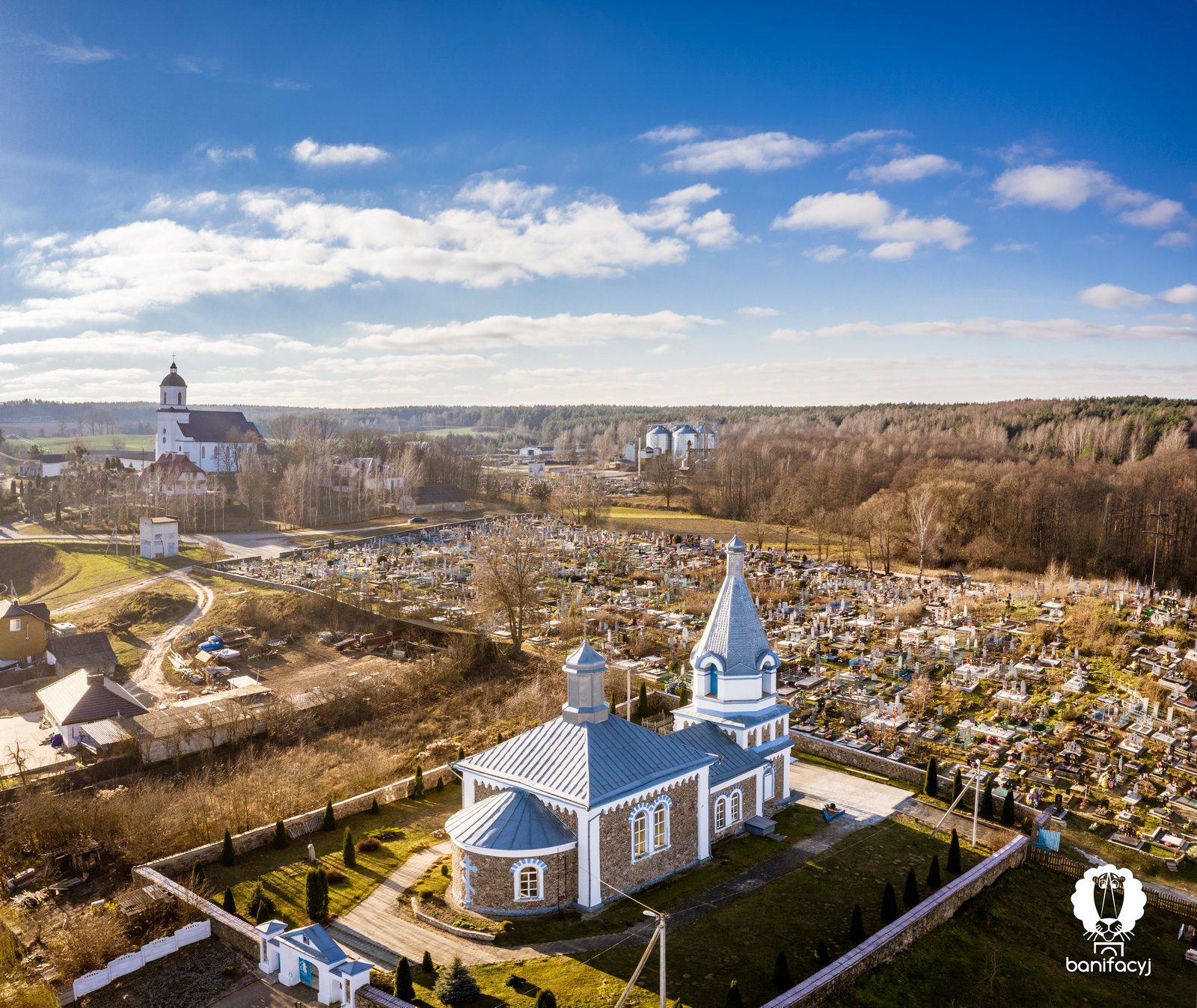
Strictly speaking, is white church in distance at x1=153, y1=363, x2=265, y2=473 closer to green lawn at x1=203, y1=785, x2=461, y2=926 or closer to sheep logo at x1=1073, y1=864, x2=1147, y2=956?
green lawn at x1=203, y1=785, x2=461, y2=926

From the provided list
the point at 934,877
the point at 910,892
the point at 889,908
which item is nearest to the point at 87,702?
the point at 889,908

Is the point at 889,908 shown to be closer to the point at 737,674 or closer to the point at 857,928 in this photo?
the point at 857,928

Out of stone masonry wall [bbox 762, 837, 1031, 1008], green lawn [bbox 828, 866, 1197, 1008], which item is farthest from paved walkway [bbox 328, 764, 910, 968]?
green lawn [bbox 828, 866, 1197, 1008]

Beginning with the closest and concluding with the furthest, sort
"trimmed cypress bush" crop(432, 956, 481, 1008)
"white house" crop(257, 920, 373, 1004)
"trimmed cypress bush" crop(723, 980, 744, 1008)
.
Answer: "trimmed cypress bush" crop(723, 980, 744, 1008) → "white house" crop(257, 920, 373, 1004) → "trimmed cypress bush" crop(432, 956, 481, 1008)

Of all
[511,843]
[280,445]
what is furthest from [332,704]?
[280,445]

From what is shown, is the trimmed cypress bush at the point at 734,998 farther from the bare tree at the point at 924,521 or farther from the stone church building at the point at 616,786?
the bare tree at the point at 924,521

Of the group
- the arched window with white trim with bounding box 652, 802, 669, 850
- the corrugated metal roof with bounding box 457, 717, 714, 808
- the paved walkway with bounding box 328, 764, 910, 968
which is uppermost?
the corrugated metal roof with bounding box 457, 717, 714, 808
